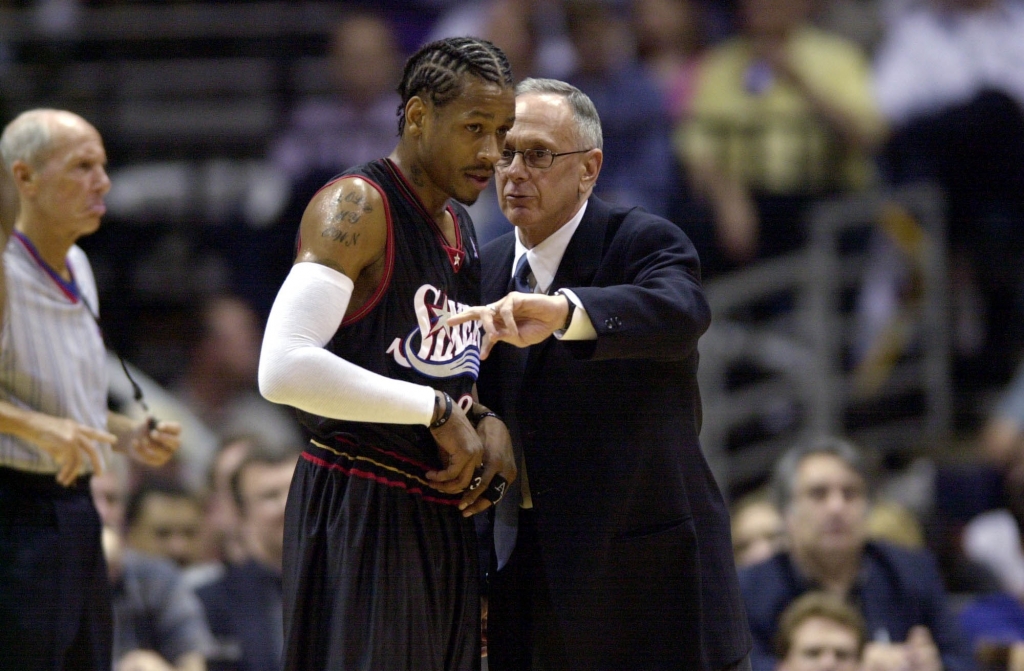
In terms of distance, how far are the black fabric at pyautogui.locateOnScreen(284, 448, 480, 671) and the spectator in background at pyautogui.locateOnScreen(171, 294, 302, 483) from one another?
3.27m

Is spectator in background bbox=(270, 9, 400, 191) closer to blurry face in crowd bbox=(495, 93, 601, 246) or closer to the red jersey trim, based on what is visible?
blurry face in crowd bbox=(495, 93, 601, 246)

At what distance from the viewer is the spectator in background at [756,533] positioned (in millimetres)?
4340

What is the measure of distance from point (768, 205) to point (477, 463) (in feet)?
11.9

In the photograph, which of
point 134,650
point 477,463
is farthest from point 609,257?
point 134,650

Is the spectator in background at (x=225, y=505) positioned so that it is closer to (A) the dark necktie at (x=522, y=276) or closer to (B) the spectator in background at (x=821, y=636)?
(B) the spectator in background at (x=821, y=636)

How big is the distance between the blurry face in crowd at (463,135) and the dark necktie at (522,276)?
25 centimetres

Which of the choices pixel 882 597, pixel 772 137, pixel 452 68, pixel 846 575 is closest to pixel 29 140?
pixel 452 68

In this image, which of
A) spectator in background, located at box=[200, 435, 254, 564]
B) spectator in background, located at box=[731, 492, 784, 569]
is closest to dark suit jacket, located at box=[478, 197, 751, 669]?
spectator in background, located at box=[731, 492, 784, 569]

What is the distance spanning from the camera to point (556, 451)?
2.46 meters

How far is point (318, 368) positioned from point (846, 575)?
7.05 ft

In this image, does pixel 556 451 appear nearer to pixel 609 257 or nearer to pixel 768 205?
pixel 609 257

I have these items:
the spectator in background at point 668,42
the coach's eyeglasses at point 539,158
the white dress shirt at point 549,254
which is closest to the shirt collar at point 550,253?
the white dress shirt at point 549,254

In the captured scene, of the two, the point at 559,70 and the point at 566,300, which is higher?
the point at 559,70

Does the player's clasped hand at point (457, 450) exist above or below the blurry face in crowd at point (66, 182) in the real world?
below
